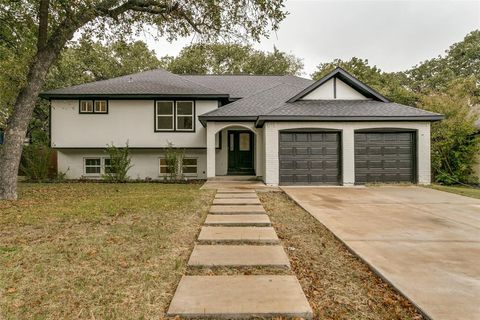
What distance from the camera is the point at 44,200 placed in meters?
8.13

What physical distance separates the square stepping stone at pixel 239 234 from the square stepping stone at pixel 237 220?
10.4 inches

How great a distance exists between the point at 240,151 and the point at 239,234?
35.7ft

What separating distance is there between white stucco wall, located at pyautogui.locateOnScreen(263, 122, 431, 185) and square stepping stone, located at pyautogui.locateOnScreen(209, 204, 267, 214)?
4487 mm

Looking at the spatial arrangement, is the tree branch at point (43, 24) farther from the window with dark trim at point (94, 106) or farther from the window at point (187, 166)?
the window at point (187, 166)

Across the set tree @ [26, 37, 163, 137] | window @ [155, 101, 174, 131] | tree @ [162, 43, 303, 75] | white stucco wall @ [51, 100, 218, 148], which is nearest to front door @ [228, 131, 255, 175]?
white stucco wall @ [51, 100, 218, 148]

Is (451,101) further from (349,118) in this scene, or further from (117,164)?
(117,164)

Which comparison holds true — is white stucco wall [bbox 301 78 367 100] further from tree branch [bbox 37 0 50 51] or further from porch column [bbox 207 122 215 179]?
tree branch [bbox 37 0 50 51]

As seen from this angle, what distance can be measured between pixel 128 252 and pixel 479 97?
117 ft

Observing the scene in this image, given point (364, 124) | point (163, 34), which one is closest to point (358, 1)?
point (364, 124)

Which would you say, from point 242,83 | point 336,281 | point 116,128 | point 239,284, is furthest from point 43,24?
point 242,83

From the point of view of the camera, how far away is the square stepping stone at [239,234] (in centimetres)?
428

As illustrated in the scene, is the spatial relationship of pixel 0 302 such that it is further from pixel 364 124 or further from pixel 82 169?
pixel 82 169

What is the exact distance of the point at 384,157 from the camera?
11664mm

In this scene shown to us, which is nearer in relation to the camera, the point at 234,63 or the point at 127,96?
the point at 127,96
